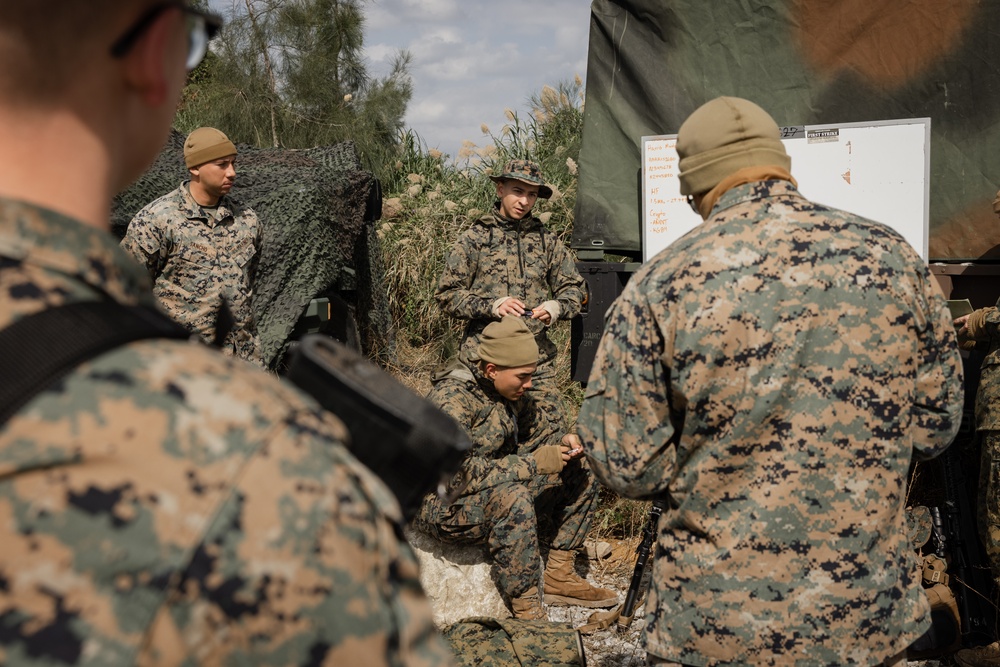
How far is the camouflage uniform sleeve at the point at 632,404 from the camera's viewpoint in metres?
2.15

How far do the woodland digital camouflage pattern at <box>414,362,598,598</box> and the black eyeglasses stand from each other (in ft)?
10.7

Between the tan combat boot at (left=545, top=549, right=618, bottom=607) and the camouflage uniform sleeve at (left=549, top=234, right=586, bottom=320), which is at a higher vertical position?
the camouflage uniform sleeve at (left=549, top=234, right=586, bottom=320)

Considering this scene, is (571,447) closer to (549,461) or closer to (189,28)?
(549,461)

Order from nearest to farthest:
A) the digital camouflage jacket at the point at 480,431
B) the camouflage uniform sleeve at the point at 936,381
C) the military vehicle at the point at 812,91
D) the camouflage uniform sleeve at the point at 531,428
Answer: the camouflage uniform sleeve at the point at 936,381
the digital camouflage jacket at the point at 480,431
the camouflage uniform sleeve at the point at 531,428
the military vehicle at the point at 812,91

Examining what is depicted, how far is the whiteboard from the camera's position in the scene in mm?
5168

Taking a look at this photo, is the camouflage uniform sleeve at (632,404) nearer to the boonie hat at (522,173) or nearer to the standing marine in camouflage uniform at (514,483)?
the standing marine in camouflage uniform at (514,483)

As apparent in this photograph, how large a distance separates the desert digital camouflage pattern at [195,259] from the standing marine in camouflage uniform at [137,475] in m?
3.87

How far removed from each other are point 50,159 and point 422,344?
24.7ft

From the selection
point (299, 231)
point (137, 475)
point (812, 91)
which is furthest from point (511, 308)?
point (137, 475)

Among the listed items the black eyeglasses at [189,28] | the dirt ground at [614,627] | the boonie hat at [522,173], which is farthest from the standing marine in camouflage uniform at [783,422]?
the boonie hat at [522,173]

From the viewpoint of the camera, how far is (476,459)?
432 cm

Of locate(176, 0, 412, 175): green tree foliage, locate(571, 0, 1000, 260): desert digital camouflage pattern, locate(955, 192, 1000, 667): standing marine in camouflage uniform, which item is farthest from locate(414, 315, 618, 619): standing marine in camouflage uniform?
locate(176, 0, 412, 175): green tree foliage

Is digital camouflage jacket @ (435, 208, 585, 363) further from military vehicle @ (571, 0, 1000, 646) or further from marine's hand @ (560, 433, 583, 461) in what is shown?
marine's hand @ (560, 433, 583, 461)

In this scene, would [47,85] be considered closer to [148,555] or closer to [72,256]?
[72,256]
